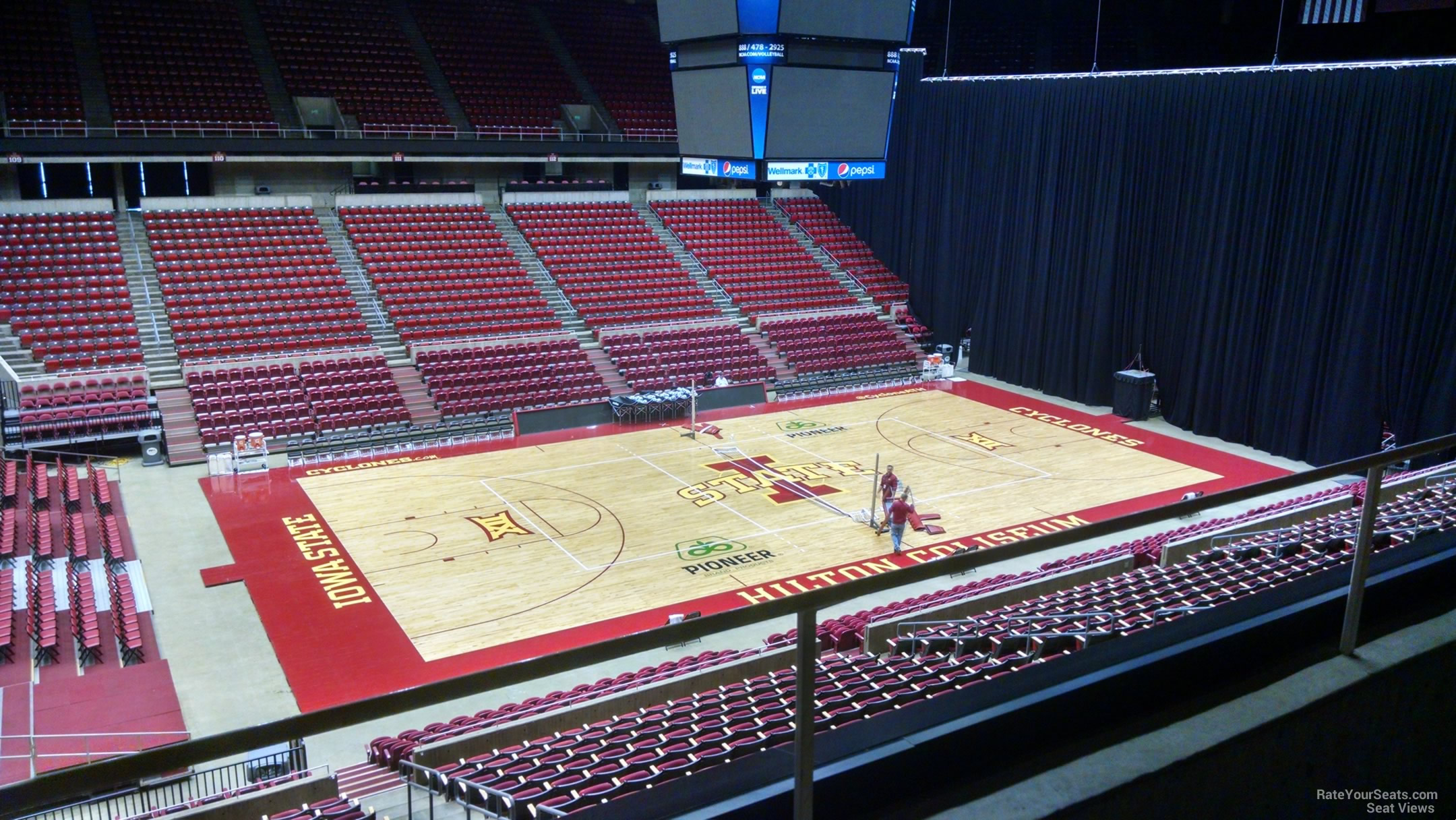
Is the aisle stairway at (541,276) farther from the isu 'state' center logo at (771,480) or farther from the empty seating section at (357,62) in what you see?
the isu 'state' center logo at (771,480)

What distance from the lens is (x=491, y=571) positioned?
15.1 m

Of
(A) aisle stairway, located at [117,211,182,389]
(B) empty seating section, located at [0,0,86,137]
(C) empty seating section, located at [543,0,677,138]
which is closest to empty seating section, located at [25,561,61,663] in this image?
(A) aisle stairway, located at [117,211,182,389]

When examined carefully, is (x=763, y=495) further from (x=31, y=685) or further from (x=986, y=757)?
(x=986, y=757)

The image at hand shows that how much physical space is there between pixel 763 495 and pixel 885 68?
8.06 m

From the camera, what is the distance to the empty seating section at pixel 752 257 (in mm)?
→ 30188

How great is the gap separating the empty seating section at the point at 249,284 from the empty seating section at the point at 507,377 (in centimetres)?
213

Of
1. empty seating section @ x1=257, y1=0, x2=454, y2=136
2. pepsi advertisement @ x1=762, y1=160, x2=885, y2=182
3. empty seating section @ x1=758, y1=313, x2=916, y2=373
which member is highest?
empty seating section @ x1=257, y1=0, x2=454, y2=136

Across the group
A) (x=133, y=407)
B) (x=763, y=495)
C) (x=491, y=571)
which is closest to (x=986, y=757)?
(x=491, y=571)

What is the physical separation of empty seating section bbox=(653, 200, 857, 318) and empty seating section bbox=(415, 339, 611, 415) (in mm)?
6508

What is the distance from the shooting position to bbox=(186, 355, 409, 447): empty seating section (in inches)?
819

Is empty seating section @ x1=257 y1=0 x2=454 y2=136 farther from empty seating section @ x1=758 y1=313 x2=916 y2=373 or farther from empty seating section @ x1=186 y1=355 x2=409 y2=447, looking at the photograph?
empty seating section @ x1=758 y1=313 x2=916 y2=373

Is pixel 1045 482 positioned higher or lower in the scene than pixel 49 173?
lower

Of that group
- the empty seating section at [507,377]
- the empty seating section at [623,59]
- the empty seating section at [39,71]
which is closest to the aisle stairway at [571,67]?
the empty seating section at [623,59]

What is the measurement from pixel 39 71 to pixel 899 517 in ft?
84.2
